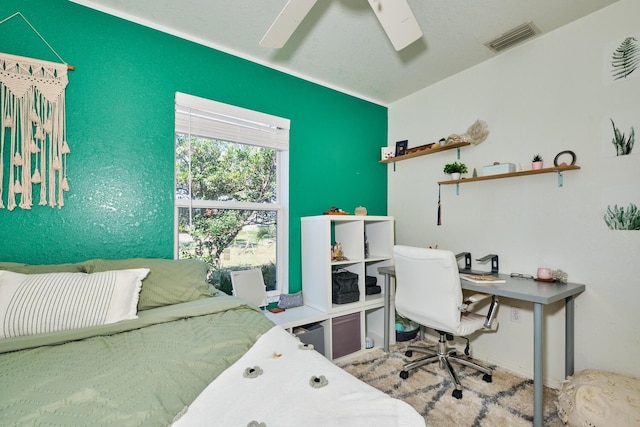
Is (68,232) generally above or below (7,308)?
Answer: above

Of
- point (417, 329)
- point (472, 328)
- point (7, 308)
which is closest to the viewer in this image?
point (7, 308)

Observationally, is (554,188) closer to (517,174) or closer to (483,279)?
(517,174)

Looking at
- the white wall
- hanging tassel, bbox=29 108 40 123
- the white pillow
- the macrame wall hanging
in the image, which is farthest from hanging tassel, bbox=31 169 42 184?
the white wall

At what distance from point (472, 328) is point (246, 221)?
6.29 feet

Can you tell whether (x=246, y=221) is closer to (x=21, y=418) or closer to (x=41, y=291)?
(x=41, y=291)

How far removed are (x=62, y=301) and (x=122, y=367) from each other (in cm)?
57

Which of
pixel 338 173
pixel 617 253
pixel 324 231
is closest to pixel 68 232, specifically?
pixel 324 231

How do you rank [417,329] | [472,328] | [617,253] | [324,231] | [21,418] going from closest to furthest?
1. [21,418]
2. [617,253]
3. [472,328]
4. [324,231]
5. [417,329]

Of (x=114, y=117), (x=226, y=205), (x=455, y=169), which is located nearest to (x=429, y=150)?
(x=455, y=169)

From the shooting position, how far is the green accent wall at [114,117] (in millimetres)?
1744

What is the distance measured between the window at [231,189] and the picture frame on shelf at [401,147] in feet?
4.14

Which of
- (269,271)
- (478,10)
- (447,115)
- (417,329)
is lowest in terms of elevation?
(417,329)

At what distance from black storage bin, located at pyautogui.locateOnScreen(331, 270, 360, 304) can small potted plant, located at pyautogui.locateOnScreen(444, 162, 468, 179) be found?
126 cm

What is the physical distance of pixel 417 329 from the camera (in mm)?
2957
